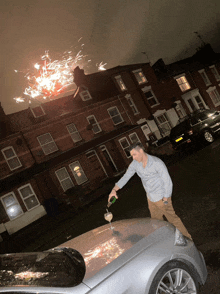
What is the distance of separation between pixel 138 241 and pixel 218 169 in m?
5.72

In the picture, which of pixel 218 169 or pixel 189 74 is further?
pixel 189 74

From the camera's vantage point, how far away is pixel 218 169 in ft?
23.4

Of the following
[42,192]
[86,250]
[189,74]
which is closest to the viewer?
[86,250]

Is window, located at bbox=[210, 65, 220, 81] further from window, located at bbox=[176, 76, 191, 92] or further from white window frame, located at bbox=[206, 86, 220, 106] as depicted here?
window, located at bbox=[176, 76, 191, 92]

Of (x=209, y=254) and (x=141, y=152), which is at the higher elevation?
(x=141, y=152)

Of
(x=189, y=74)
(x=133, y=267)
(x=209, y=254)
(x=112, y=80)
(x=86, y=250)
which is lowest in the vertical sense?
(x=209, y=254)

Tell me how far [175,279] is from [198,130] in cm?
1076

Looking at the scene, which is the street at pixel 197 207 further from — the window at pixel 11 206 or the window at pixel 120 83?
the window at pixel 120 83

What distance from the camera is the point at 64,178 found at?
58.7ft

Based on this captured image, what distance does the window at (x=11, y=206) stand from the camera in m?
15.8

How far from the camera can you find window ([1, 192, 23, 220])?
15849 mm

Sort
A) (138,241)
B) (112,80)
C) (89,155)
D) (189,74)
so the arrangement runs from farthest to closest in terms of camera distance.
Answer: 1. (189,74)
2. (112,80)
3. (89,155)
4. (138,241)

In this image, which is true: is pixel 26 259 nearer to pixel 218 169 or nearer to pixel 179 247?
pixel 179 247

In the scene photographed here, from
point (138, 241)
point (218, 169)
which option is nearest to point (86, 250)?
point (138, 241)
